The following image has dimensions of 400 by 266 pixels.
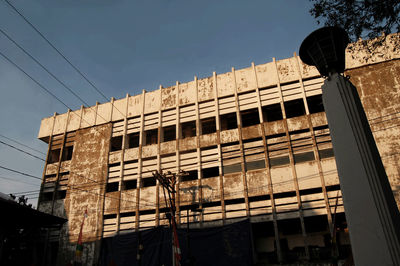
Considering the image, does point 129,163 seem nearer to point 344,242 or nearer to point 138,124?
point 138,124

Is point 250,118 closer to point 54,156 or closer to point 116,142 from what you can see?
point 116,142

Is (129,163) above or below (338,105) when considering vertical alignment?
above

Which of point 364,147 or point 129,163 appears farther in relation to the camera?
point 129,163

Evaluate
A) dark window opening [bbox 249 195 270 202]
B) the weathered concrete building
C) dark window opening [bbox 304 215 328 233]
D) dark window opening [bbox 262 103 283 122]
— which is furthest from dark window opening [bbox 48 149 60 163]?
dark window opening [bbox 304 215 328 233]

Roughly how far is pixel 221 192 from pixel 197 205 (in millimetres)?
2529

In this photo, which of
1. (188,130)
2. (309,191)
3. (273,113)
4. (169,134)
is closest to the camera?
(309,191)

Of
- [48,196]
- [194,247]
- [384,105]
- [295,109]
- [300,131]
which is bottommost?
[194,247]

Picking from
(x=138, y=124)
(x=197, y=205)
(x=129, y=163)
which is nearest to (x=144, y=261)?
(x=197, y=205)

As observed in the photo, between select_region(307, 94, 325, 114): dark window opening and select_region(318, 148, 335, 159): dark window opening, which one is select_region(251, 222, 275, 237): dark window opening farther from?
select_region(307, 94, 325, 114): dark window opening

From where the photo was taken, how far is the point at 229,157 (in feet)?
86.3

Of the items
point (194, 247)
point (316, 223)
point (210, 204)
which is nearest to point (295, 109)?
point (316, 223)

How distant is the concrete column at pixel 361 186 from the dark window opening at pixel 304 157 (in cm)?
1942

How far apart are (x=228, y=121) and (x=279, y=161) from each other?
800 centimetres

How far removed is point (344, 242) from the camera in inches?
900
